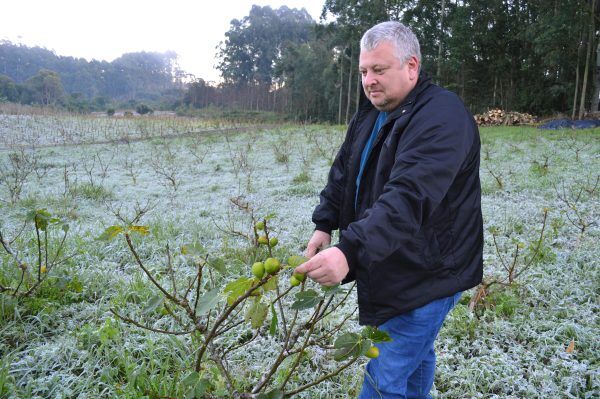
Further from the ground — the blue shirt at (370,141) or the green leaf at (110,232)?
the blue shirt at (370,141)

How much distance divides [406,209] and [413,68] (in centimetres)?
59

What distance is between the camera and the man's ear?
1391mm

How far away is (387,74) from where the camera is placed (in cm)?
138

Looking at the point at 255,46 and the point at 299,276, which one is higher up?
the point at 255,46

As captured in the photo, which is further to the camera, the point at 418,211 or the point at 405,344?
the point at 405,344

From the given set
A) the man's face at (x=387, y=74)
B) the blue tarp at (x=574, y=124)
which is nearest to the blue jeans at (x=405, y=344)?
the man's face at (x=387, y=74)

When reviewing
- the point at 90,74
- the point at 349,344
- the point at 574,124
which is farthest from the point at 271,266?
the point at 90,74

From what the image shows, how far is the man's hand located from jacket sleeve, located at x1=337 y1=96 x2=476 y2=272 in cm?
3

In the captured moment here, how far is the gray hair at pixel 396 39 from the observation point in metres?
1.33

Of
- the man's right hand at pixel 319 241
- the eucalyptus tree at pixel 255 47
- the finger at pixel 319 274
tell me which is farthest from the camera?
the eucalyptus tree at pixel 255 47

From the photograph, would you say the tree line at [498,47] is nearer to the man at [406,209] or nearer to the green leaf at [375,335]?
the man at [406,209]

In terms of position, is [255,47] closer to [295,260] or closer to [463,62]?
[463,62]

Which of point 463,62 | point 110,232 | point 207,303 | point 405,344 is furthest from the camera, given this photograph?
point 463,62

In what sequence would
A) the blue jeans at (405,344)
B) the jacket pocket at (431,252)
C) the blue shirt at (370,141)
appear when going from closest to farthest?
the jacket pocket at (431,252) < the blue jeans at (405,344) < the blue shirt at (370,141)
